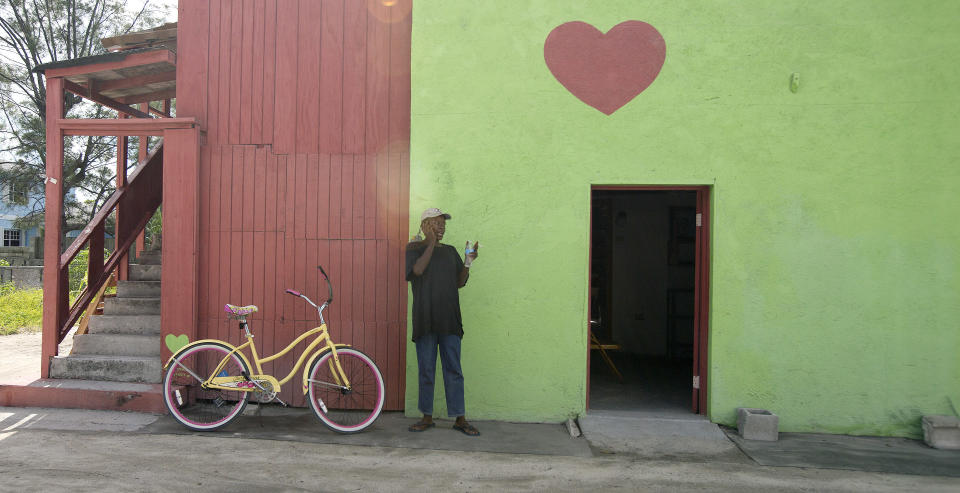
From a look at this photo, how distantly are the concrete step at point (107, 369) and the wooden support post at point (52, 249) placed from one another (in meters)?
0.14

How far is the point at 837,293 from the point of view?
550 centimetres

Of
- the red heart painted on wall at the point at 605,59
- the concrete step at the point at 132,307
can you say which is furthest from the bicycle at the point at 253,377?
the red heart painted on wall at the point at 605,59

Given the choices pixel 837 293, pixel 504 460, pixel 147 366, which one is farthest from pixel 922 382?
pixel 147 366

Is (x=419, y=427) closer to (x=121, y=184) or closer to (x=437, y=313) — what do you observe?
(x=437, y=313)

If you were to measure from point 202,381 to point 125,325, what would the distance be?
2.01 metres

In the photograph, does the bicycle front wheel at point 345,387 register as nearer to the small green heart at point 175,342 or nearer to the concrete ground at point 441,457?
the concrete ground at point 441,457

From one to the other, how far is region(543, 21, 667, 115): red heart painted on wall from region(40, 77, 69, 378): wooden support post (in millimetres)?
5193

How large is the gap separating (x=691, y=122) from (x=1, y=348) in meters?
9.57

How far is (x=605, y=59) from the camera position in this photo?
223 inches

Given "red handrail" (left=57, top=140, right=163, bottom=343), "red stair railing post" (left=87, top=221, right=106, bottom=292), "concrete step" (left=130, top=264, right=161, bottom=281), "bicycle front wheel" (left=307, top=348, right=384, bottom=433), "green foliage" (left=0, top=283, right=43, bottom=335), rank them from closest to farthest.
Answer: "bicycle front wheel" (left=307, top=348, right=384, bottom=433) → "red handrail" (left=57, top=140, right=163, bottom=343) → "red stair railing post" (left=87, top=221, right=106, bottom=292) → "concrete step" (left=130, top=264, right=161, bottom=281) → "green foliage" (left=0, top=283, right=43, bottom=335)

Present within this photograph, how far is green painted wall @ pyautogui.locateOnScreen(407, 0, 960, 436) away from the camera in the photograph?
547 centimetres

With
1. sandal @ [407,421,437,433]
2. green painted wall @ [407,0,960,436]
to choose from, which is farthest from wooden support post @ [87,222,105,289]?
sandal @ [407,421,437,433]

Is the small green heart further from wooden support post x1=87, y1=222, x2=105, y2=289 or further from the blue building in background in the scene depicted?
the blue building in background

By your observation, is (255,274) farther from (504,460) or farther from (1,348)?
(1,348)
